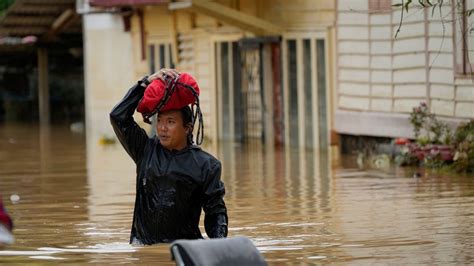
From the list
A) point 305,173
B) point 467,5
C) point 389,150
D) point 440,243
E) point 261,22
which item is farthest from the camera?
point 261,22

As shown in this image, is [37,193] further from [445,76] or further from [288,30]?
[288,30]

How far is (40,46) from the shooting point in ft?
139

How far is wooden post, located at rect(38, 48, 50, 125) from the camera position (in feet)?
139

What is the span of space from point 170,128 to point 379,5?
1293 cm

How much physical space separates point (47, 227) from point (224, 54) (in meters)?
17.1

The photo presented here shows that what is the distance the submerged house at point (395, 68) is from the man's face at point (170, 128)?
1106 centimetres

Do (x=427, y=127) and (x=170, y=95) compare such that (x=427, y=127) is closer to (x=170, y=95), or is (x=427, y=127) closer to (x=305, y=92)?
(x=305, y=92)

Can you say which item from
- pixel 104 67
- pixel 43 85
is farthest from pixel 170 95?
pixel 43 85

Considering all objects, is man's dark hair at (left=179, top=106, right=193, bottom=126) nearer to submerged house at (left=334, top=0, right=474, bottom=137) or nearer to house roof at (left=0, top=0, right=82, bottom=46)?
submerged house at (left=334, top=0, right=474, bottom=137)

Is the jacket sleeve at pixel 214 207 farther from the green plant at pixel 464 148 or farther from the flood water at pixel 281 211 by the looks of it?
the green plant at pixel 464 148

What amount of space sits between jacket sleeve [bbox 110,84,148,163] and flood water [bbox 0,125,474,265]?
2.43ft

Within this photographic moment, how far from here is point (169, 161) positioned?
9.30 meters

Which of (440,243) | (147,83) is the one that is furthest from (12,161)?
(147,83)

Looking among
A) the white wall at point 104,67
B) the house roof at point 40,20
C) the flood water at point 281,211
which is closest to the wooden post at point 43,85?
the house roof at point 40,20
